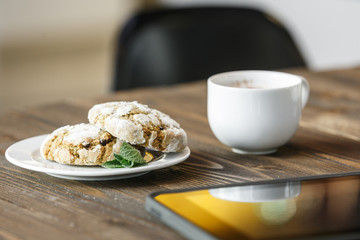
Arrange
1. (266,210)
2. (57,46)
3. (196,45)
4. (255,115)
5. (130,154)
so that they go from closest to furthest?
(266,210)
(130,154)
(255,115)
(196,45)
(57,46)

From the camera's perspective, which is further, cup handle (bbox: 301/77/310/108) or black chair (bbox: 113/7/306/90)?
black chair (bbox: 113/7/306/90)

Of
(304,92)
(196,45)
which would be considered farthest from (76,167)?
(196,45)

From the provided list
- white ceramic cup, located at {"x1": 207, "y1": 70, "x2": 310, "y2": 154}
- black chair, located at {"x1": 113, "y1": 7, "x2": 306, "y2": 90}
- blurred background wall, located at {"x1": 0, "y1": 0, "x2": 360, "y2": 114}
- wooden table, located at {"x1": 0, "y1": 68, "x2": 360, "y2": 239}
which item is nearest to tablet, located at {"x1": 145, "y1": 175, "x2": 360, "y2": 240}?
wooden table, located at {"x1": 0, "y1": 68, "x2": 360, "y2": 239}

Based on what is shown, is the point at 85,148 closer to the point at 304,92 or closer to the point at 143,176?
the point at 143,176

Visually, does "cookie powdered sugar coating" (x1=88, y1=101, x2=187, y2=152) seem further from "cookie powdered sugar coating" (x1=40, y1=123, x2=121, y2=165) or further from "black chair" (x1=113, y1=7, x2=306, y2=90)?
"black chair" (x1=113, y1=7, x2=306, y2=90)

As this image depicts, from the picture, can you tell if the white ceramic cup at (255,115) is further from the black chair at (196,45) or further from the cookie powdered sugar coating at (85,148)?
the black chair at (196,45)

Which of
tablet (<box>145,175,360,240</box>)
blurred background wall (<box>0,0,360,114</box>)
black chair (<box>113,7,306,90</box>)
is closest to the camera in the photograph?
tablet (<box>145,175,360,240</box>)

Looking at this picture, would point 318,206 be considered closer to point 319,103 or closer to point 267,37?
point 319,103
